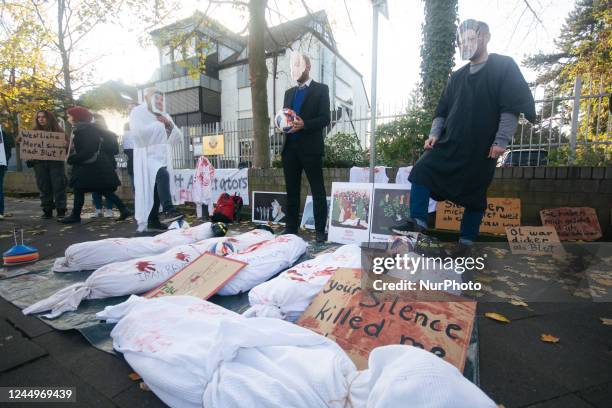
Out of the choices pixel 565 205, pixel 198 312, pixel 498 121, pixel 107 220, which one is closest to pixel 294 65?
pixel 498 121

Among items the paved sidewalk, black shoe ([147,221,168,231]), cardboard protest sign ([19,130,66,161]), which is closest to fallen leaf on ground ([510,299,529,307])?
the paved sidewalk

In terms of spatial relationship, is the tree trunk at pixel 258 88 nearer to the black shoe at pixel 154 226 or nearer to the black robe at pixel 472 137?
the black shoe at pixel 154 226

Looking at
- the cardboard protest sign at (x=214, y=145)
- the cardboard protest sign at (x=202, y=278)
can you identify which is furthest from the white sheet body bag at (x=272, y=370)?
the cardboard protest sign at (x=214, y=145)

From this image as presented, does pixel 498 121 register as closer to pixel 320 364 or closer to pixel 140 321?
pixel 320 364

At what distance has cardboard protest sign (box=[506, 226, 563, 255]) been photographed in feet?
10.8

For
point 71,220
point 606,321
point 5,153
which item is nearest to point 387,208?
point 606,321

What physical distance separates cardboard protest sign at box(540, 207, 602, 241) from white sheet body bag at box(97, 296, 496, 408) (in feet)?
12.6

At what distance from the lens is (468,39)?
242 cm

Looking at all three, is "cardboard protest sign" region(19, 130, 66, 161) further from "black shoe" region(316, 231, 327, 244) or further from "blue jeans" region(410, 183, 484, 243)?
"blue jeans" region(410, 183, 484, 243)

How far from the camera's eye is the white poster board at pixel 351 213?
360cm

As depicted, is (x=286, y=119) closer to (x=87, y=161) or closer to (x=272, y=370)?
(x=272, y=370)

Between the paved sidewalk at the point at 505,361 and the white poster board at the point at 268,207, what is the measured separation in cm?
350

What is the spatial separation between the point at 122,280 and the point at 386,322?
172 cm

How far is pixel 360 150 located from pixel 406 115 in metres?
1.03
